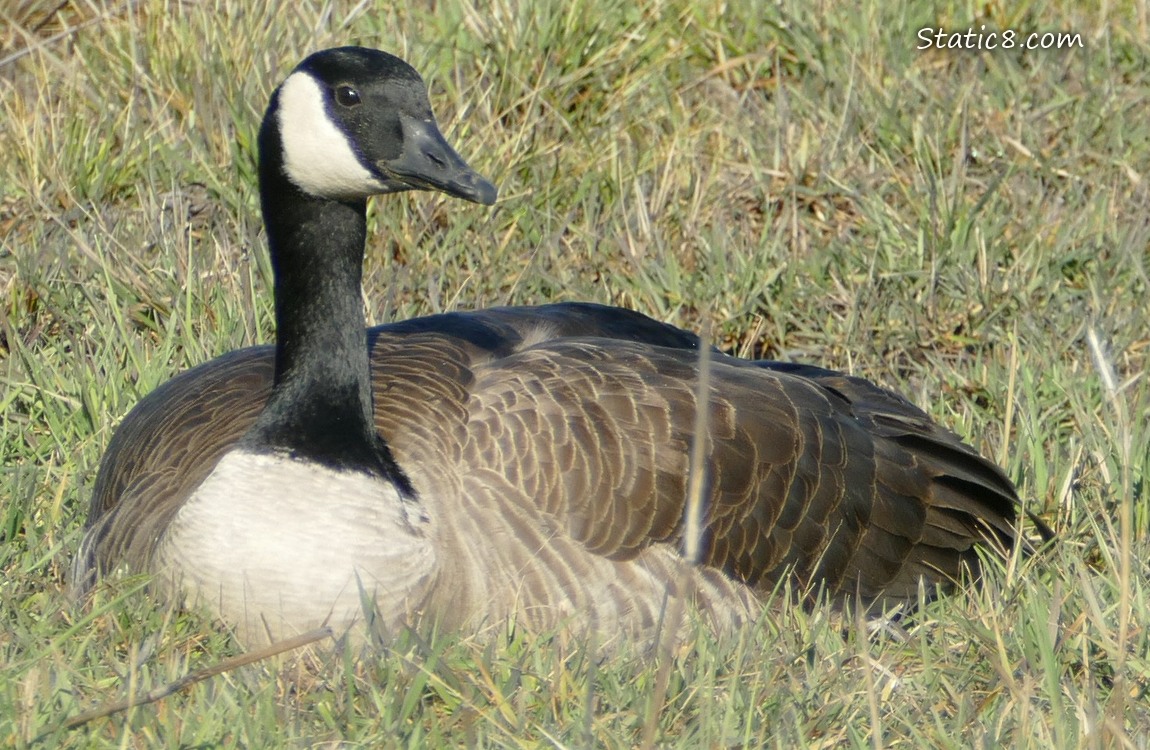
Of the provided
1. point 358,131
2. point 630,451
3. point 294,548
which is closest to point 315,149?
point 358,131

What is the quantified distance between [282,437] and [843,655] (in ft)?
4.34

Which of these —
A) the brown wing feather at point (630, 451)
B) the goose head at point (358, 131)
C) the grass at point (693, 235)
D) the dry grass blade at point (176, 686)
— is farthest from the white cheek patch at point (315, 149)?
the dry grass blade at point (176, 686)

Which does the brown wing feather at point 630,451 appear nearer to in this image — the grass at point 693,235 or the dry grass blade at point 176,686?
the grass at point 693,235

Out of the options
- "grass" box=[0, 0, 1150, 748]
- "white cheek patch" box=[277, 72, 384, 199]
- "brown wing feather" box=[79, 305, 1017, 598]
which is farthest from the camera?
"brown wing feather" box=[79, 305, 1017, 598]

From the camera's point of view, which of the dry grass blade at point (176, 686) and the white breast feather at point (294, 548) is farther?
the white breast feather at point (294, 548)

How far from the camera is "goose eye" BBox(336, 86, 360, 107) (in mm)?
3525

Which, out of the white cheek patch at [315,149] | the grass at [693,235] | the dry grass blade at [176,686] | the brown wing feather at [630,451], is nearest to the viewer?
the dry grass blade at [176,686]

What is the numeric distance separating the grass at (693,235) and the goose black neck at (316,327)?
1.71ft

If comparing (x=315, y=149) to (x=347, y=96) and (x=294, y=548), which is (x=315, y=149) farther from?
(x=294, y=548)

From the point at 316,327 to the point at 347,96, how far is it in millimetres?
544

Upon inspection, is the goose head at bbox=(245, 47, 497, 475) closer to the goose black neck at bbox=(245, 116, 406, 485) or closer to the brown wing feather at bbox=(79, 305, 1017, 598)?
the goose black neck at bbox=(245, 116, 406, 485)

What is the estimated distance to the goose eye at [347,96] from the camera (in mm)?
3525

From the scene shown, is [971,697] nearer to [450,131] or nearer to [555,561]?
[555,561]

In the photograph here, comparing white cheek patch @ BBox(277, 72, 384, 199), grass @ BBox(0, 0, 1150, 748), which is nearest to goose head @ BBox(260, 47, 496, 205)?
white cheek patch @ BBox(277, 72, 384, 199)
